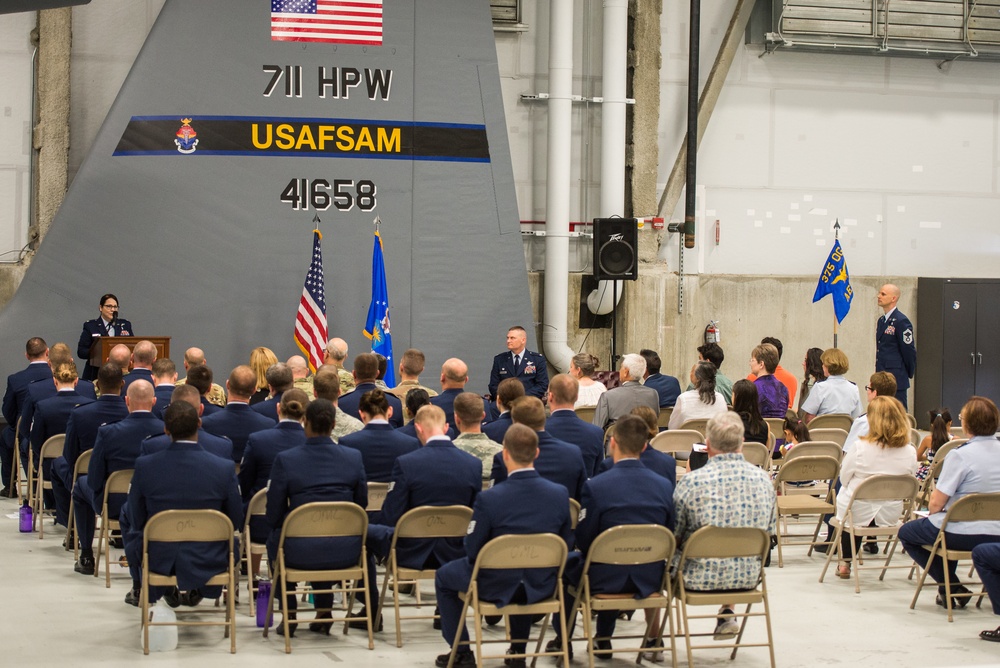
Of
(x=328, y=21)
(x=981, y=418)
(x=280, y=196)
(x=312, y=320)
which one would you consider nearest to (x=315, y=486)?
(x=981, y=418)

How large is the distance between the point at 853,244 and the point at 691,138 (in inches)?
103

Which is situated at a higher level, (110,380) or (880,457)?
(110,380)

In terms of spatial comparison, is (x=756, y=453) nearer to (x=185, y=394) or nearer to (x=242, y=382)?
(x=242, y=382)

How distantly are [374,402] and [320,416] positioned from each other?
68 cm

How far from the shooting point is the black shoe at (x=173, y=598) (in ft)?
20.6

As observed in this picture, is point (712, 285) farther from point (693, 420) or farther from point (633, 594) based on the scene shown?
point (633, 594)

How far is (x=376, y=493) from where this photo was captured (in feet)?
21.6

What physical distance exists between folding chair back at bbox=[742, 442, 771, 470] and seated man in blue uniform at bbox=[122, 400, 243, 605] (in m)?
3.53

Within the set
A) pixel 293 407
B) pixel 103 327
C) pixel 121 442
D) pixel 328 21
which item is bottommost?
pixel 121 442

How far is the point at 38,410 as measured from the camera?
846 centimetres

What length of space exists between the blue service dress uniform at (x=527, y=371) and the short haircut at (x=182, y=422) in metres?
5.17

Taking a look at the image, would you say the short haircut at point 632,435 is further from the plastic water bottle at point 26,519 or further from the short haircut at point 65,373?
the plastic water bottle at point 26,519

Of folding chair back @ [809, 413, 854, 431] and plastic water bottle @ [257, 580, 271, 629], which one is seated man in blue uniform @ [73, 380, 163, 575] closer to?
plastic water bottle @ [257, 580, 271, 629]

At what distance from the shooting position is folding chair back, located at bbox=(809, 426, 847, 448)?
29.4 ft
